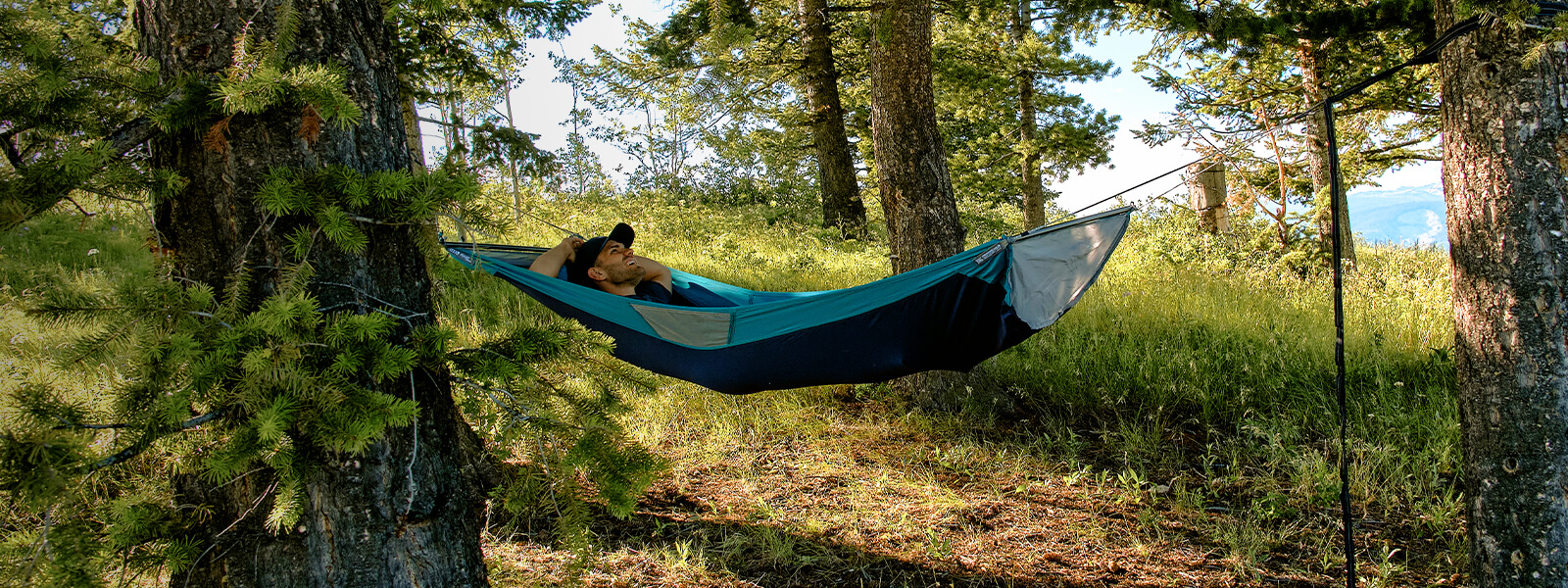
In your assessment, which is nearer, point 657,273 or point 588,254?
point 588,254

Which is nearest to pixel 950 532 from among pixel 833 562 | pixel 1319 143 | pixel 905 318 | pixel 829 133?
pixel 833 562

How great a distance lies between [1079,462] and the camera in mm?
2781

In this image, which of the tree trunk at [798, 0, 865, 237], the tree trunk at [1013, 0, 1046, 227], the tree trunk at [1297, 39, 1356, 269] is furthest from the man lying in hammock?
the tree trunk at [1013, 0, 1046, 227]

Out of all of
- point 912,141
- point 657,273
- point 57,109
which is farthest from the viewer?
point 657,273

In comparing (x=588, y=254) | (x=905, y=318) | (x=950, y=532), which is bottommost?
(x=950, y=532)

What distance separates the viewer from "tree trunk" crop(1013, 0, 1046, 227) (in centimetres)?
734

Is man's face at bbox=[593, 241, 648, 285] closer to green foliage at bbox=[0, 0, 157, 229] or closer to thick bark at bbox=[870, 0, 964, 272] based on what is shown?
thick bark at bbox=[870, 0, 964, 272]

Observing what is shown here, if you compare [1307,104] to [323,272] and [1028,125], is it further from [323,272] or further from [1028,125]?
[323,272]

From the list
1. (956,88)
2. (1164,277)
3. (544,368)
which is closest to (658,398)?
(544,368)

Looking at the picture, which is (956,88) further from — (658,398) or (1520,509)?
(1520,509)

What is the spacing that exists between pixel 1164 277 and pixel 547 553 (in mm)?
4184

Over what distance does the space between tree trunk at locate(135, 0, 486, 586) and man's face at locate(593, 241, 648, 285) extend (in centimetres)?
166

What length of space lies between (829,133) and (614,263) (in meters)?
4.41

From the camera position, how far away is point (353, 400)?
106 centimetres
